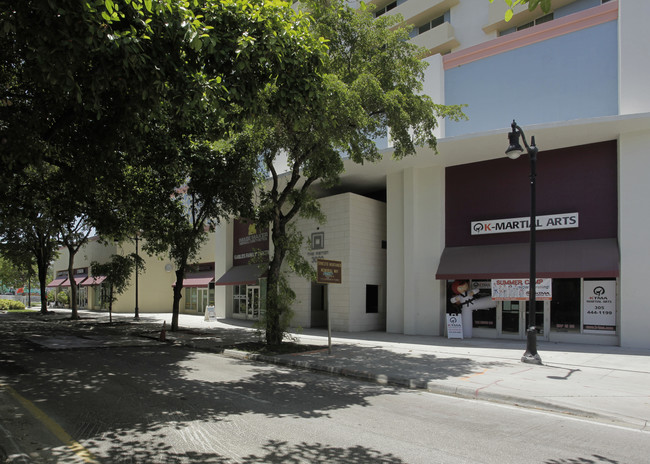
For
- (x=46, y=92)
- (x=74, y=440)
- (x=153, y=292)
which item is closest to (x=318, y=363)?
(x=74, y=440)

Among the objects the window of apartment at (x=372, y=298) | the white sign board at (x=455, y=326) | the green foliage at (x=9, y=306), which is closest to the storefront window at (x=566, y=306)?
the white sign board at (x=455, y=326)

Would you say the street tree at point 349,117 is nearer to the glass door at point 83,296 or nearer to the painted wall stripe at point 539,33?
the painted wall stripe at point 539,33

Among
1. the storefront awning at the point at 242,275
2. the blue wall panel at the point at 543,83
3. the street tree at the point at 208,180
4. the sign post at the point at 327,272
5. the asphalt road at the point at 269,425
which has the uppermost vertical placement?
the blue wall panel at the point at 543,83

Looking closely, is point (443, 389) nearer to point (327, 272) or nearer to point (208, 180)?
point (327, 272)

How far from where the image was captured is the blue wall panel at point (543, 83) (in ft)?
51.3

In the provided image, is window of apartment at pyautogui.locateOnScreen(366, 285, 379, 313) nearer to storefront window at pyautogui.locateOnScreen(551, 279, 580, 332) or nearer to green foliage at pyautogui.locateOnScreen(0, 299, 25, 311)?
storefront window at pyautogui.locateOnScreen(551, 279, 580, 332)

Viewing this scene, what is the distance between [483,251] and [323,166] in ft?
25.3

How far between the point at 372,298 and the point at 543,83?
11.2 m

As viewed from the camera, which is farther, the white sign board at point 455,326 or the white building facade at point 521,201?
the white sign board at point 455,326

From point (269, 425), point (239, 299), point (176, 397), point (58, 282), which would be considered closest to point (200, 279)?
point (239, 299)

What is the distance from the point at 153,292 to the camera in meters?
38.1

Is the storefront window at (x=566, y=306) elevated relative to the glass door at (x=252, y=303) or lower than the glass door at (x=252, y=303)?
elevated

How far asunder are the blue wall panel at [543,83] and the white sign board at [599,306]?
5.93 m

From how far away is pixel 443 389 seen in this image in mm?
8953
